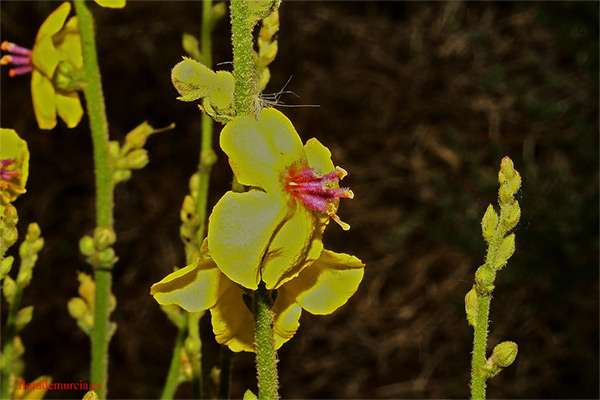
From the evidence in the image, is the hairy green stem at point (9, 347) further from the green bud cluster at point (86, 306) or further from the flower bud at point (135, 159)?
the flower bud at point (135, 159)

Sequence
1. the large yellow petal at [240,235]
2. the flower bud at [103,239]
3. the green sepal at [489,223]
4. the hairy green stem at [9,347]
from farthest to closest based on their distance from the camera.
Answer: the flower bud at [103,239]
the hairy green stem at [9,347]
the green sepal at [489,223]
the large yellow petal at [240,235]

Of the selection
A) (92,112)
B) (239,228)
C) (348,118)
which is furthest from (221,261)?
(348,118)

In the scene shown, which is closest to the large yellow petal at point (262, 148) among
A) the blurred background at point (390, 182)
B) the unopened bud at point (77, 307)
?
the unopened bud at point (77, 307)

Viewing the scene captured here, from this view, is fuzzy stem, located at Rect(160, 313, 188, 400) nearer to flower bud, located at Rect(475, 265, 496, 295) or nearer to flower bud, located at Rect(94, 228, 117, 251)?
flower bud, located at Rect(94, 228, 117, 251)

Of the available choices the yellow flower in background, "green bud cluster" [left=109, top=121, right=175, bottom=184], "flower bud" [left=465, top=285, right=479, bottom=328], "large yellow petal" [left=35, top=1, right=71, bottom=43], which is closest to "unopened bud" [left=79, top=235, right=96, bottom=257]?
"green bud cluster" [left=109, top=121, right=175, bottom=184]

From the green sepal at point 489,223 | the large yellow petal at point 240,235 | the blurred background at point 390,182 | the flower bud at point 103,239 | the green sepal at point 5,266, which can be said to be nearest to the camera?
the large yellow petal at point 240,235

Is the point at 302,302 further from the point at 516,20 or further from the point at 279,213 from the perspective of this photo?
the point at 516,20
